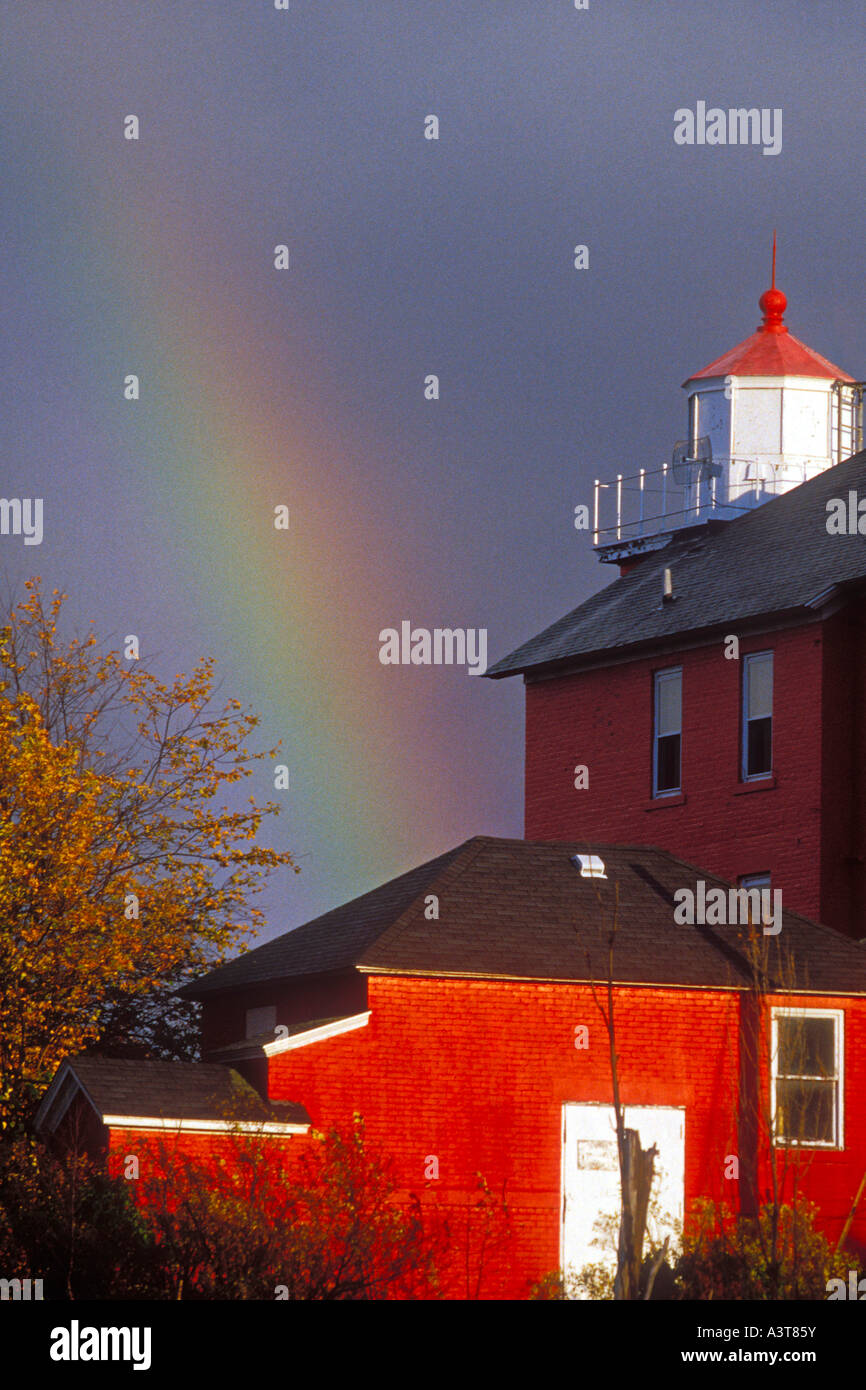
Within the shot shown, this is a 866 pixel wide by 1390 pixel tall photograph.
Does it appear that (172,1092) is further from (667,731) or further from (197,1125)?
(667,731)

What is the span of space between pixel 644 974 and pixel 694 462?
1849 centimetres

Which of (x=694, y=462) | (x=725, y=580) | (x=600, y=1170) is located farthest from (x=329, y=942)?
(x=694, y=462)

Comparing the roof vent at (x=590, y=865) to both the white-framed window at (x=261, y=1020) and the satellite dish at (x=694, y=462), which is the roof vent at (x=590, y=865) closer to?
the white-framed window at (x=261, y=1020)

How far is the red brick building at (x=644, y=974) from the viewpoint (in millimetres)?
26125

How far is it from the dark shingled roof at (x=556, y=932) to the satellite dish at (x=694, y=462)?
14.2m

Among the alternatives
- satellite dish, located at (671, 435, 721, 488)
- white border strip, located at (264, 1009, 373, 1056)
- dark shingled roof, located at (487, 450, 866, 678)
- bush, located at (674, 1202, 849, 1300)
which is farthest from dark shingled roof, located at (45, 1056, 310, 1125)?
satellite dish, located at (671, 435, 721, 488)

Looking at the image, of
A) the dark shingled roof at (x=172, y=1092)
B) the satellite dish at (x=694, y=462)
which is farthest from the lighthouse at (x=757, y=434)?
the dark shingled roof at (x=172, y=1092)

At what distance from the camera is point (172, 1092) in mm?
25250

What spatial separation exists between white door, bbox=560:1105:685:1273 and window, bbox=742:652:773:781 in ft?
31.5

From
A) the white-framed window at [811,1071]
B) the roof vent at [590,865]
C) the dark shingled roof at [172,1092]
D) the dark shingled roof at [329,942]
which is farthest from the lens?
the roof vent at [590,865]

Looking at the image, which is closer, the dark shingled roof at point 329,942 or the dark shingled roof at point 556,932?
the dark shingled roof at point 556,932

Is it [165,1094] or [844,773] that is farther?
[844,773]
